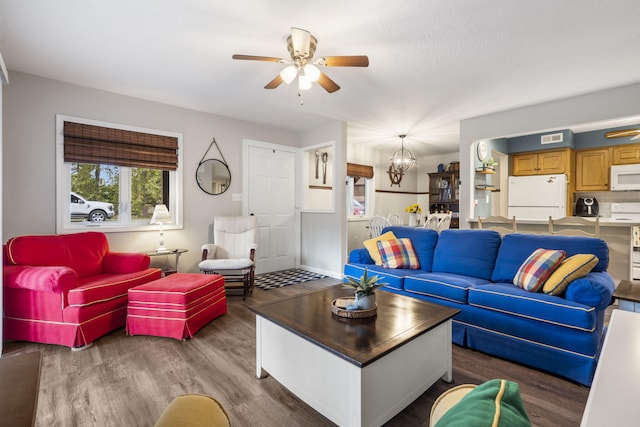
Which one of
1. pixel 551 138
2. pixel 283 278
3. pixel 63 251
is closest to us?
pixel 63 251

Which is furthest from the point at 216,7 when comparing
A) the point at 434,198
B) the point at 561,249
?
the point at 434,198

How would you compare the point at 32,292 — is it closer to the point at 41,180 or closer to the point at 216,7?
the point at 41,180

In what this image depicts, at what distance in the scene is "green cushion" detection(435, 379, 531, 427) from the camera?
0.43 m

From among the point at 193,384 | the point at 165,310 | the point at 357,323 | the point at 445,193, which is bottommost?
the point at 193,384

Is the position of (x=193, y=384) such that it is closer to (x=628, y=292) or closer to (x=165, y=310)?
(x=165, y=310)

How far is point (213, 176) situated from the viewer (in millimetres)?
4547

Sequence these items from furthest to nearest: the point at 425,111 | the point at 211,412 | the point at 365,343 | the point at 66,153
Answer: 1. the point at 425,111
2. the point at 66,153
3. the point at 365,343
4. the point at 211,412

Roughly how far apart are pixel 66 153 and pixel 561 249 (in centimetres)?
498

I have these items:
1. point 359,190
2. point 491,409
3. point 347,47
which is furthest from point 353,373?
point 359,190

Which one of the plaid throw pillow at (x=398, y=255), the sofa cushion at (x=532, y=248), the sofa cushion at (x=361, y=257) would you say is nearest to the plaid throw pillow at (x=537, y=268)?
the sofa cushion at (x=532, y=248)

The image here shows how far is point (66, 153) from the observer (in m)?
3.36

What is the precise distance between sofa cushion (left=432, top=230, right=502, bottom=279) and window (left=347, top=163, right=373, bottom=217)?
3520 millimetres

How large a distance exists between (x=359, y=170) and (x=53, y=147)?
5.01 m

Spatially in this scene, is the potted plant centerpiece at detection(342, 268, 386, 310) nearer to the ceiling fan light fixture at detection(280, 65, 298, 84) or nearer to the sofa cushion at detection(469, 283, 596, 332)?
the sofa cushion at detection(469, 283, 596, 332)
